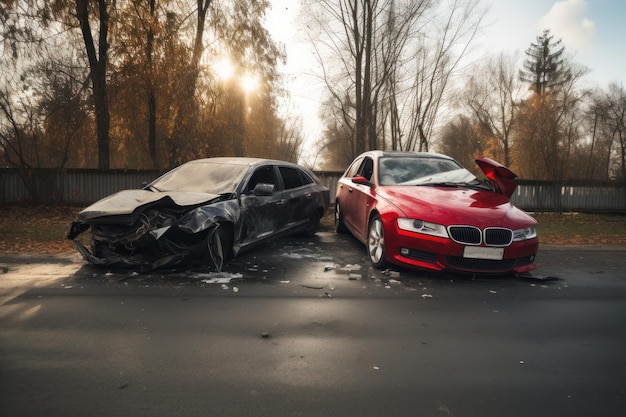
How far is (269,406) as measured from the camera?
2355 mm

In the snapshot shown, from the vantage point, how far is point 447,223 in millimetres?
5016

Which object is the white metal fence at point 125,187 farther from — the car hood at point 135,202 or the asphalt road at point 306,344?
the asphalt road at point 306,344

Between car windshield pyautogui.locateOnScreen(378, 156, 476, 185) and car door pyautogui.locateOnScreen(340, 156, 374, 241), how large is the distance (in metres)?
0.27

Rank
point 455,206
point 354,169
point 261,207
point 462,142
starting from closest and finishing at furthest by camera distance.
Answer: point 455,206 → point 261,207 → point 354,169 → point 462,142

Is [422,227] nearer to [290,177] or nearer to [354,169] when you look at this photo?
[290,177]

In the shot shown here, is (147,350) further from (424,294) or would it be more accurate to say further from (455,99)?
(455,99)

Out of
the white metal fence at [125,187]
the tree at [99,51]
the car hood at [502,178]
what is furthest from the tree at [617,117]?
the tree at [99,51]

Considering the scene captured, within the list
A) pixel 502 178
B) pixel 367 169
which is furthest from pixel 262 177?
pixel 502 178

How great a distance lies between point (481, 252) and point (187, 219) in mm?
3640

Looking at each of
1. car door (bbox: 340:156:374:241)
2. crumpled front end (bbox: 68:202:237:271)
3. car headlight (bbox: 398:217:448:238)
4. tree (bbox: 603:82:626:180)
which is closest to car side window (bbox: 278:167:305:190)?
car door (bbox: 340:156:374:241)

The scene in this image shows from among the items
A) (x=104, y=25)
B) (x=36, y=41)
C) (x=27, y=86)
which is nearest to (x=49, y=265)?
(x=27, y=86)

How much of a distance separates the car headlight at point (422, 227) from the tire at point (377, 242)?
0.38 metres

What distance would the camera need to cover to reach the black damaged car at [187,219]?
16.4 feet

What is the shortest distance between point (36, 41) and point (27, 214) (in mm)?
5849
